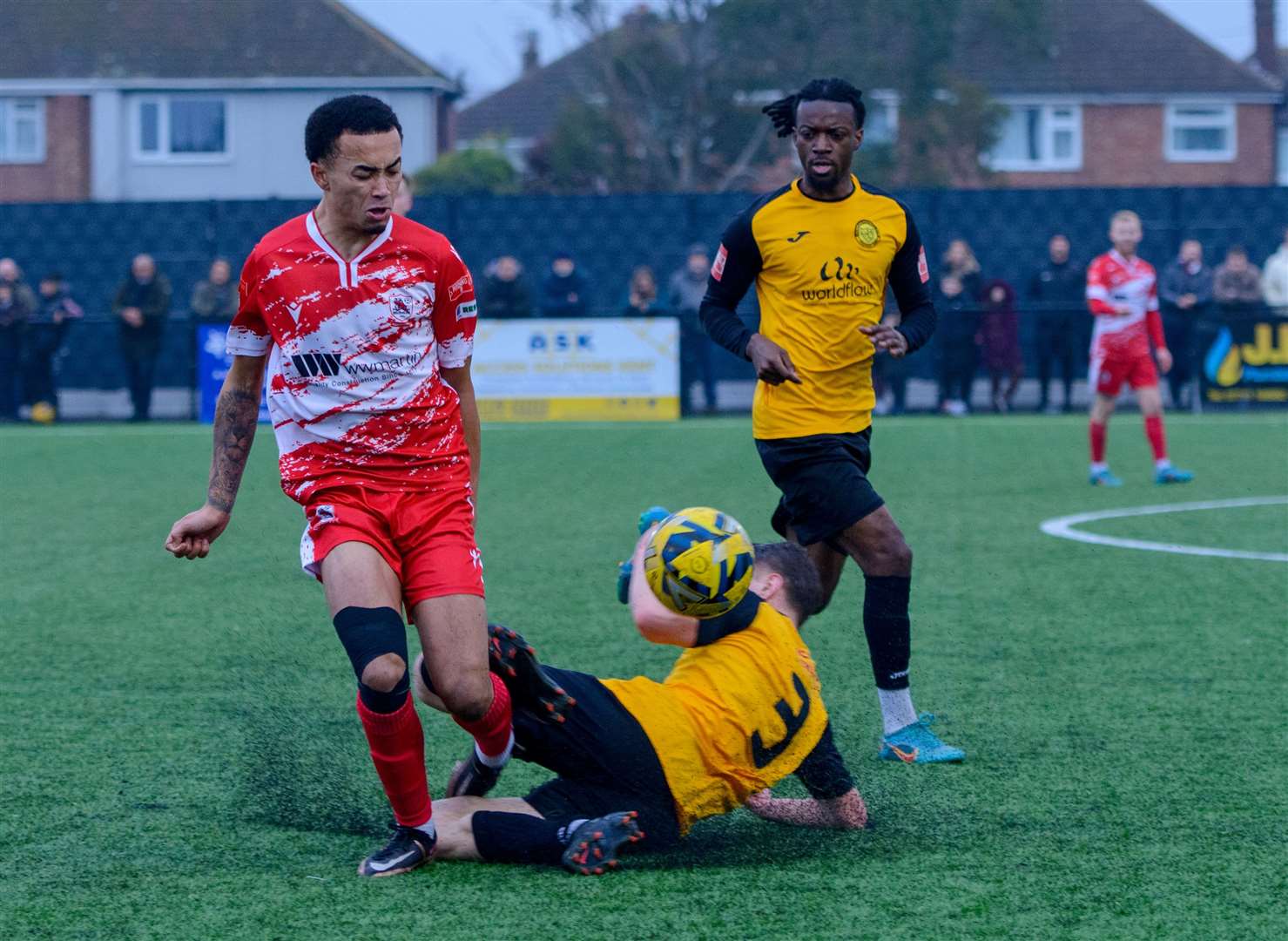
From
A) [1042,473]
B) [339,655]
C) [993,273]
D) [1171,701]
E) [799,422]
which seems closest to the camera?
[799,422]

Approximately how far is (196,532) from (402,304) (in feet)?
2.62

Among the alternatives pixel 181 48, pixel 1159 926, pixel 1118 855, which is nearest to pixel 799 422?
pixel 1118 855

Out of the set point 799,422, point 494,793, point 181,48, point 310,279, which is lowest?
point 494,793

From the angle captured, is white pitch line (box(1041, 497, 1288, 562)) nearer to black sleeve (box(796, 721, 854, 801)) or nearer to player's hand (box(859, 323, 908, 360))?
player's hand (box(859, 323, 908, 360))

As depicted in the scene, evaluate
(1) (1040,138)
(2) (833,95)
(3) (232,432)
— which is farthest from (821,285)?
(1) (1040,138)

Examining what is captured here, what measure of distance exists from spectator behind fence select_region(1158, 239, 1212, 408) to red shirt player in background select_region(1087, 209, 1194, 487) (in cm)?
758

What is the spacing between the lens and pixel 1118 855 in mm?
4641

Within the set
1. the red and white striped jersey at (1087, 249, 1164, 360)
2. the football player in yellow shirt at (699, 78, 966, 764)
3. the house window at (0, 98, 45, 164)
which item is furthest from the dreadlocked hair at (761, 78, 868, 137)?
the house window at (0, 98, 45, 164)

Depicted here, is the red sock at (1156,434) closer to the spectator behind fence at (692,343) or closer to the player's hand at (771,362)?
the spectator behind fence at (692,343)

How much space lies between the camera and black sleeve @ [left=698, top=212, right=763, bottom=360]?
20.0 ft

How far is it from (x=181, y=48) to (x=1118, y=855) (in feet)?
139

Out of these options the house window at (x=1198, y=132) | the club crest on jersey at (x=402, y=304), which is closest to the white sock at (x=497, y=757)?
the club crest on jersey at (x=402, y=304)

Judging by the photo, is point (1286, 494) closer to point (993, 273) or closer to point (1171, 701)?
point (1171, 701)

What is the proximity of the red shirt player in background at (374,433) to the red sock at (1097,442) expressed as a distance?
10.1 meters
